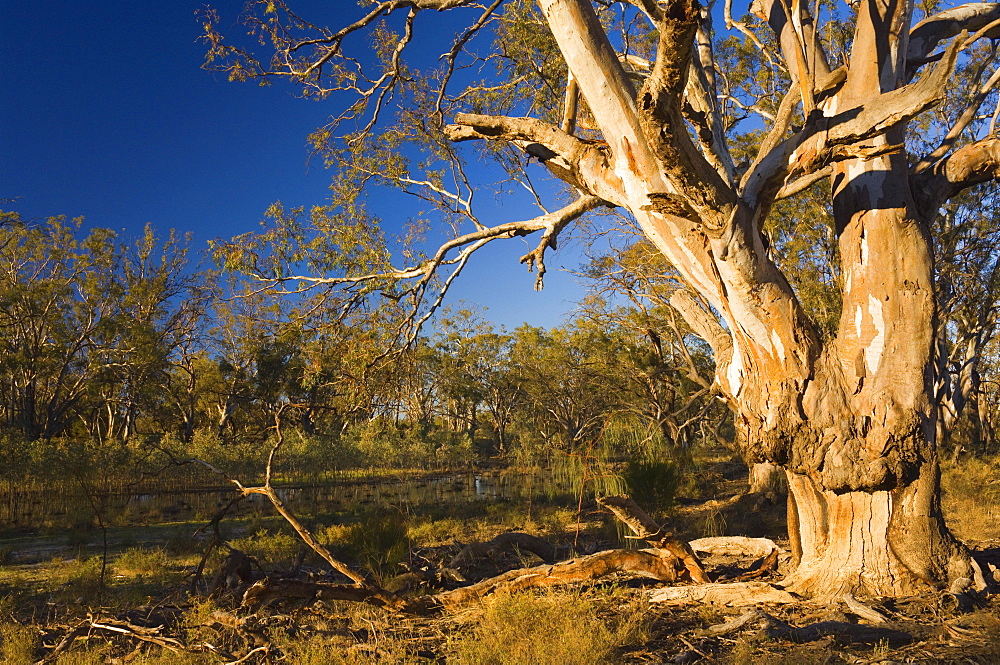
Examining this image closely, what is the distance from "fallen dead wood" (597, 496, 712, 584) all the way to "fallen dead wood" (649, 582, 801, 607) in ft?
0.73

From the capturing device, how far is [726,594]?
4.15 meters

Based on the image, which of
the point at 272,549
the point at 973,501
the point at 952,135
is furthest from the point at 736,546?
the point at 272,549

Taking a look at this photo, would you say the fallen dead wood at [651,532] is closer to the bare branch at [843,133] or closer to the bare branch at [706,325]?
the bare branch at [706,325]

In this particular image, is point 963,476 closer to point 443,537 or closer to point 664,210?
point 443,537

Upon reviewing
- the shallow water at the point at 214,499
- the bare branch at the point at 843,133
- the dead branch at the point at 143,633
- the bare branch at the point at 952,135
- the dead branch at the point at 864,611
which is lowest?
the shallow water at the point at 214,499

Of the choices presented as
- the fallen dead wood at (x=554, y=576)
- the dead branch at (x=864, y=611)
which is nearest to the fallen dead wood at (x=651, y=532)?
the fallen dead wood at (x=554, y=576)

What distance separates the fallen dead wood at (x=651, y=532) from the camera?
4.38 m

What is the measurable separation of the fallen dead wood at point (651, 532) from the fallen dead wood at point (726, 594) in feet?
0.73

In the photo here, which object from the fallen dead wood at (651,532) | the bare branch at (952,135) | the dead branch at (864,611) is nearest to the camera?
the dead branch at (864,611)

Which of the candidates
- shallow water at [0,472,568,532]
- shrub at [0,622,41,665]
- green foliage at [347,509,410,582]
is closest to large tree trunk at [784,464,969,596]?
green foliage at [347,509,410,582]

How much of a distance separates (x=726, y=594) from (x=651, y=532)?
61cm

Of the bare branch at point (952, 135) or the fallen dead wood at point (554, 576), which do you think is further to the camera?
the bare branch at point (952, 135)

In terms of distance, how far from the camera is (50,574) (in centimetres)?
692

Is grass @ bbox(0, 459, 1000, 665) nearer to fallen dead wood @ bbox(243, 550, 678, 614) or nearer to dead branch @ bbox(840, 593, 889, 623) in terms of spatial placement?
fallen dead wood @ bbox(243, 550, 678, 614)
